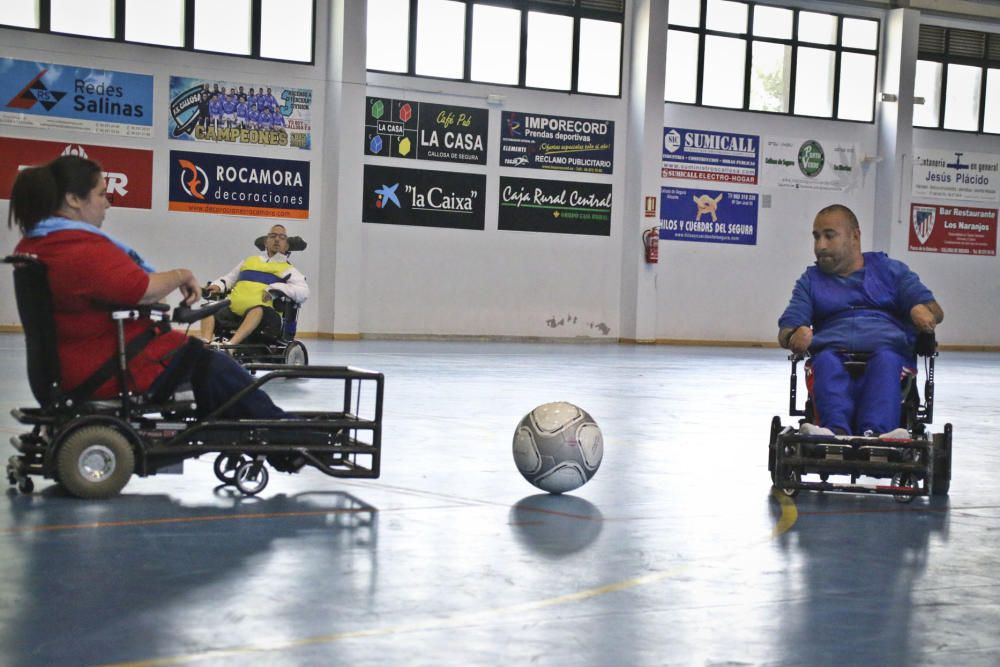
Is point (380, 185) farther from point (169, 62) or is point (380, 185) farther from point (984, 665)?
point (984, 665)

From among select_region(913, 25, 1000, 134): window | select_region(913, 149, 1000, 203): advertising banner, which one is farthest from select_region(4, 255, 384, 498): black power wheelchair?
select_region(913, 25, 1000, 134): window

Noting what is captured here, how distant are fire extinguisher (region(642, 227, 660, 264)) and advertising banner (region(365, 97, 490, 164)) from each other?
304 cm

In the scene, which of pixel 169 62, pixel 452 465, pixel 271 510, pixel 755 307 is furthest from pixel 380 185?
pixel 271 510

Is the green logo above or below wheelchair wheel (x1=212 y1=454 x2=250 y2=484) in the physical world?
above

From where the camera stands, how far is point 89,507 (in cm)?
396

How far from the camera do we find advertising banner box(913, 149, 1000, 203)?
22.6 meters

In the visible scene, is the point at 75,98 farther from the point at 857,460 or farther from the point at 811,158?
the point at 857,460

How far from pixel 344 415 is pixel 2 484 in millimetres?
1233

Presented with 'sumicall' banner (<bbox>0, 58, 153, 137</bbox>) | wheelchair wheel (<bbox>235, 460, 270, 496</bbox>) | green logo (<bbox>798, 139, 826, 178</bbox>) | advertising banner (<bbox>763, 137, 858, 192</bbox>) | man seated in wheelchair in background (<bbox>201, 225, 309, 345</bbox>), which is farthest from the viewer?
green logo (<bbox>798, 139, 826, 178</bbox>)

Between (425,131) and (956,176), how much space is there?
10268mm

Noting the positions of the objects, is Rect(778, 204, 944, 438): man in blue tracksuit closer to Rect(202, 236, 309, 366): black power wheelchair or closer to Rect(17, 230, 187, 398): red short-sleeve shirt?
Rect(17, 230, 187, 398): red short-sleeve shirt

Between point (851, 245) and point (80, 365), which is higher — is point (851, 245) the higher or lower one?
the higher one

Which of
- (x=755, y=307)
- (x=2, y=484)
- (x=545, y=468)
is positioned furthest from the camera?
(x=755, y=307)

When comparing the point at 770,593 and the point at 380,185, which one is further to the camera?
the point at 380,185
